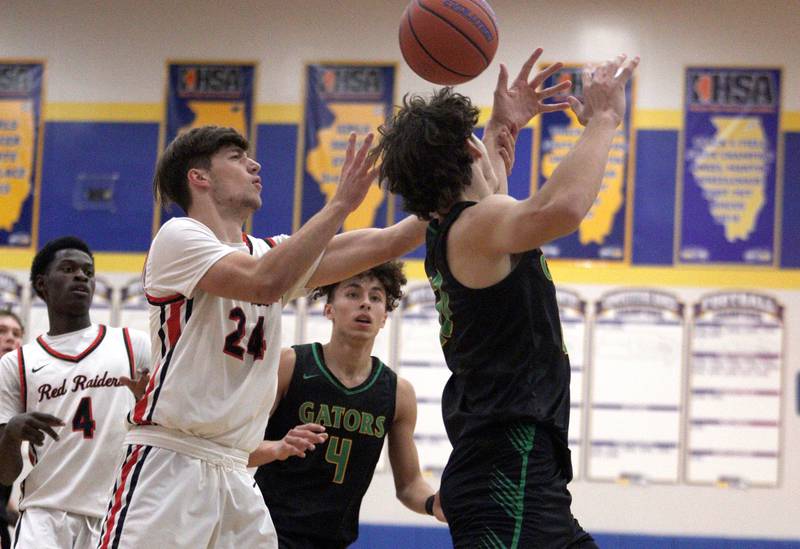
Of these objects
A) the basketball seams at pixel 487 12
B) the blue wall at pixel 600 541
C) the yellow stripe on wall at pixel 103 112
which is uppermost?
the yellow stripe on wall at pixel 103 112

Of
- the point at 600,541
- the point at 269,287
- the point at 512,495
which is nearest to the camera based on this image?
the point at 512,495

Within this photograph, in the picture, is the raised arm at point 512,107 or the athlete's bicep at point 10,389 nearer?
the raised arm at point 512,107

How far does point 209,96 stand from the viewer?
930 centimetres

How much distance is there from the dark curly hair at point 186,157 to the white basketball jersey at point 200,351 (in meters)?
0.27

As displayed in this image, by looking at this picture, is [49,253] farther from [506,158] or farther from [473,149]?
[473,149]

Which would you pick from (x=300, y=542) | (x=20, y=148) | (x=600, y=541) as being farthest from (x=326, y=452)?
(x=20, y=148)

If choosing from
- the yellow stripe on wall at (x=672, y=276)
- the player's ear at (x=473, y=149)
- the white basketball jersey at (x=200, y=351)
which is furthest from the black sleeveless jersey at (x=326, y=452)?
the yellow stripe on wall at (x=672, y=276)

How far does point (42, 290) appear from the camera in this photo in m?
5.45

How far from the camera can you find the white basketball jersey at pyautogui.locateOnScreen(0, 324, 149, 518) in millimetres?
5000

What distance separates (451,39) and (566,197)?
149 cm

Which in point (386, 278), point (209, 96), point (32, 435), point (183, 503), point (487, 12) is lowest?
point (183, 503)

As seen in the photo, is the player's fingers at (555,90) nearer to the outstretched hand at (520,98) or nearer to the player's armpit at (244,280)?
the outstretched hand at (520,98)

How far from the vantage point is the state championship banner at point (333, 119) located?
912 cm

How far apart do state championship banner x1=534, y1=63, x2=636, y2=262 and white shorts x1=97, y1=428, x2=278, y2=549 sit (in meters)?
5.33
